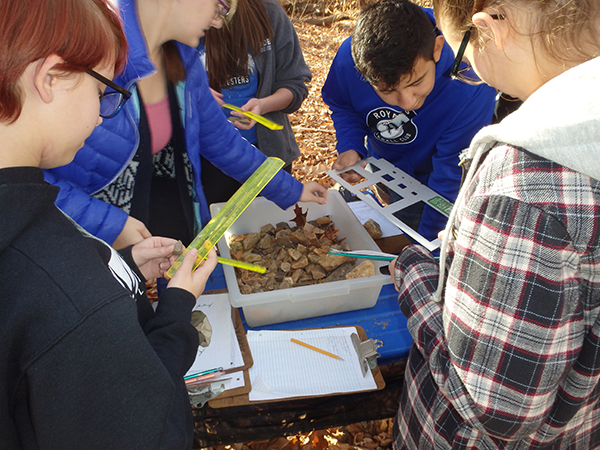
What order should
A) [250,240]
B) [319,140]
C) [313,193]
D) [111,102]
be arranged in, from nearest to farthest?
[111,102] < [250,240] < [313,193] < [319,140]

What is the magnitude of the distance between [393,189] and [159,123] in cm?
117

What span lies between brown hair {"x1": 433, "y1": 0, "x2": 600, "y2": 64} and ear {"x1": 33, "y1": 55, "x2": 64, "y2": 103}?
84 centimetres

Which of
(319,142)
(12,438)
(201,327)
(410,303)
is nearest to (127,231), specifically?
(201,327)

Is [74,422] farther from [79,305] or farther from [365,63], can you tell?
[365,63]

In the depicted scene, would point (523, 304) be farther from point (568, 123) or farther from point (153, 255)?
point (153, 255)

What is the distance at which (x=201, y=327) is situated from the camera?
54.1 inches

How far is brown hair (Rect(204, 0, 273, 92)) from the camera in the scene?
207 centimetres

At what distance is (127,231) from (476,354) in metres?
1.24

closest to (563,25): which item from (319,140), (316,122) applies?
(319,140)

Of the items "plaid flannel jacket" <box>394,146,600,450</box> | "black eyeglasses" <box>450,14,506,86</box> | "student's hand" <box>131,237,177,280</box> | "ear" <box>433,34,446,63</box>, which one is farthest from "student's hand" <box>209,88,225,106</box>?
"plaid flannel jacket" <box>394,146,600,450</box>

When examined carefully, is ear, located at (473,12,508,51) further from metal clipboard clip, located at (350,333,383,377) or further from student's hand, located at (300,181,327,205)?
student's hand, located at (300,181,327,205)

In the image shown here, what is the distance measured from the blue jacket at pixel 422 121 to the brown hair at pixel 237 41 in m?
0.48

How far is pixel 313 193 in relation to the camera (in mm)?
2004

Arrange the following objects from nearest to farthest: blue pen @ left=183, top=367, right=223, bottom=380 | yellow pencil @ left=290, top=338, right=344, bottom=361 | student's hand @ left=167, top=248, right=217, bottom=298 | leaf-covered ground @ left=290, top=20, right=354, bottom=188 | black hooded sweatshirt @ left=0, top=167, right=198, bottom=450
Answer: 1. black hooded sweatshirt @ left=0, top=167, right=198, bottom=450
2. student's hand @ left=167, top=248, right=217, bottom=298
3. blue pen @ left=183, top=367, right=223, bottom=380
4. yellow pencil @ left=290, top=338, right=344, bottom=361
5. leaf-covered ground @ left=290, top=20, right=354, bottom=188
